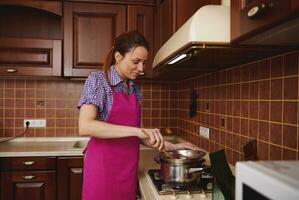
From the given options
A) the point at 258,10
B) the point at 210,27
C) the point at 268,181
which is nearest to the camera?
the point at 268,181

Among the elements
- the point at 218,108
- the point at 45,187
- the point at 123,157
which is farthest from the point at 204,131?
the point at 45,187

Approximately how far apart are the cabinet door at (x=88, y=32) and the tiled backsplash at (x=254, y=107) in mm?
778

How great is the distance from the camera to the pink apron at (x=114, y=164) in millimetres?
1422

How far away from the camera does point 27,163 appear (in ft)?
6.84

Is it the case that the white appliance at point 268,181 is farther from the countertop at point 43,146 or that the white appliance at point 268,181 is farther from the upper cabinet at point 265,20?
the countertop at point 43,146

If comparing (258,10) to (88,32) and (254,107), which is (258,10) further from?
(88,32)

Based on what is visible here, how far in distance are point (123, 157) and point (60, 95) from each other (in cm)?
134

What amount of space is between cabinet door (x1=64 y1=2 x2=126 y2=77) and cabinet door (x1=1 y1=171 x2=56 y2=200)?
77cm

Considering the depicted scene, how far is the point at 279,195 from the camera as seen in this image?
45 cm

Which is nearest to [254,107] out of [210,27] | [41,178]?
[210,27]

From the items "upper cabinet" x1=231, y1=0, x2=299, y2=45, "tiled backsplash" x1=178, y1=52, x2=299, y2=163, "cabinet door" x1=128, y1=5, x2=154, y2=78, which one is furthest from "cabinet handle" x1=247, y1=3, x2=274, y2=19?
"cabinet door" x1=128, y1=5, x2=154, y2=78

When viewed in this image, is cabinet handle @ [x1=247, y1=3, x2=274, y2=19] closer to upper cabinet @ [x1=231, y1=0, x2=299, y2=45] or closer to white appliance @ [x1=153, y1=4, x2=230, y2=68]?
upper cabinet @ [x1=231, y1=0, x2=299, y2=45]

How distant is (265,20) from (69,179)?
182 cm

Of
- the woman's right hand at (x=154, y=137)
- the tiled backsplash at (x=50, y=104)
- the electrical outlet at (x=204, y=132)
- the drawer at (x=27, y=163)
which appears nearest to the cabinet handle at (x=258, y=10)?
the woman's right hand at (x=154, y=137)
